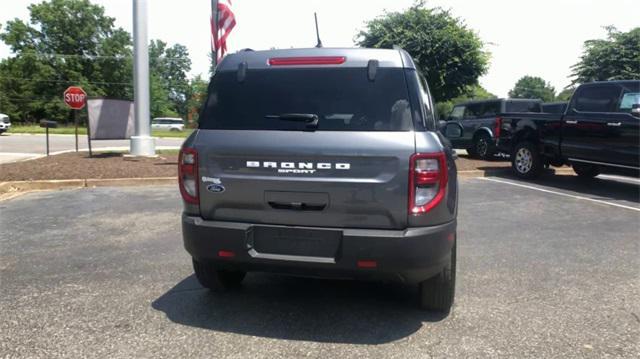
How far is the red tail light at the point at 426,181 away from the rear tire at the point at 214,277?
5.27ft

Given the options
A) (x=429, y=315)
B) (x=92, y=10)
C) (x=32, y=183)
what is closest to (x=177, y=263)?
(x=429, y=315)

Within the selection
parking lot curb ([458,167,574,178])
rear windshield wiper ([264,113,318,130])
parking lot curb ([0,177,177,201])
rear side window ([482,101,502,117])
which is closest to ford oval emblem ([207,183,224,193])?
rear windshield wiper ([264,113,318,130])

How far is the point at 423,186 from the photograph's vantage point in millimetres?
2996

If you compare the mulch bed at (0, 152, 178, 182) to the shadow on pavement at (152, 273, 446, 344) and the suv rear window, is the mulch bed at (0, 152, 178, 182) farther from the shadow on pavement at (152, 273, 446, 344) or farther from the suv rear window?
the suv rear window

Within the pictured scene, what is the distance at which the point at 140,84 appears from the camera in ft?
41.8

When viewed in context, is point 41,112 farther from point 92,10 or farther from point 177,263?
point 177,263

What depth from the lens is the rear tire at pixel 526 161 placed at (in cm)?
1064

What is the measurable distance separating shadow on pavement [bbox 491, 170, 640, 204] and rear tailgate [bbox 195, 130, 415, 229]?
7.22m

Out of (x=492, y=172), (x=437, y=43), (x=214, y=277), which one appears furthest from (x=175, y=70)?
(x=214, y=277)

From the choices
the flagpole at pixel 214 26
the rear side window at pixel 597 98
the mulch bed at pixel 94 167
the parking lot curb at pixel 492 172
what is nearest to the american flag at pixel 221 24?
the flagpole at pixel 214 26

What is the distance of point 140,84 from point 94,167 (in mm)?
2990

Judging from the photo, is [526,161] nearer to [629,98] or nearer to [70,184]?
[629,98]

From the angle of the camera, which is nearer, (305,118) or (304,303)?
(305,118)

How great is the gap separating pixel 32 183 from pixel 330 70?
25.9ft
